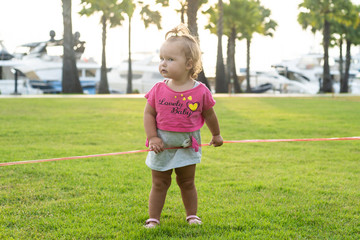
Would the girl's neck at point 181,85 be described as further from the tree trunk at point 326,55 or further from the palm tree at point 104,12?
the tree trunk at point 326,55

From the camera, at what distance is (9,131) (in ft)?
29.0

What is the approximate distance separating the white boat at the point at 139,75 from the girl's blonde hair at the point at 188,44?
41.4m

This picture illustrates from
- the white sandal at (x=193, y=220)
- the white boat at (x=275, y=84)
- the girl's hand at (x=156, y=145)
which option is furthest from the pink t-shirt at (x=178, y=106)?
the white boat at (x=275, y=84)

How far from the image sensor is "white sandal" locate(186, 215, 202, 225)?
322 centimetres

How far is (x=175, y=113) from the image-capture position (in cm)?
306

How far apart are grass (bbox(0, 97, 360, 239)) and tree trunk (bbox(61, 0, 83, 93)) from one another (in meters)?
17.2

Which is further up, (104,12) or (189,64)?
(104,12)

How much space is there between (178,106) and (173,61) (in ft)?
1.04

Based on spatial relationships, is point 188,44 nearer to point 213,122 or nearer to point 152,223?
point 213,122

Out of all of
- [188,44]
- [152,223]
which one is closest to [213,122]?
[188,44]

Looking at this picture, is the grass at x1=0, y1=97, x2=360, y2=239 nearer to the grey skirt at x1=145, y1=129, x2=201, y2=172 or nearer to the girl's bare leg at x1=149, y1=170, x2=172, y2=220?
the girl's bare leg at x1=149, y1=170, x2=172, y2=220

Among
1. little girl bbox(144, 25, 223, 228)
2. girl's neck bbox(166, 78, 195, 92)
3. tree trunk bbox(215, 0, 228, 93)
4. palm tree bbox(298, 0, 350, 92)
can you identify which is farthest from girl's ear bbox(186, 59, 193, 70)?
palm tree bbox(298, 0, 350, 92)

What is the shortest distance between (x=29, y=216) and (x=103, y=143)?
14.6 feet

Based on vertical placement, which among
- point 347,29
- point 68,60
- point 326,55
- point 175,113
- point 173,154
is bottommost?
point 173,154
